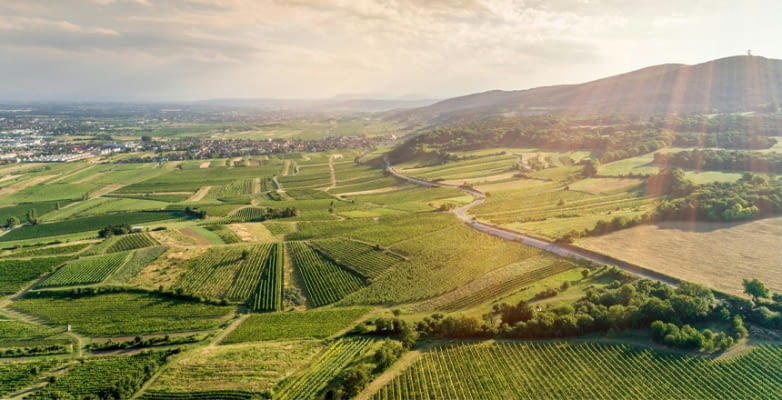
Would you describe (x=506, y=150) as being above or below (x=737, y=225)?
above

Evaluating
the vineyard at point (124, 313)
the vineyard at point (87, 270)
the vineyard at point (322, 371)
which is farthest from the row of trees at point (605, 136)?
the vineyard at point (124, 313)

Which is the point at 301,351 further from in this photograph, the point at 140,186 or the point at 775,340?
the point at 140,186

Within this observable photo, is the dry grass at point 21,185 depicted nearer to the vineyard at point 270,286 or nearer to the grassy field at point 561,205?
the vineyard at point 270,286

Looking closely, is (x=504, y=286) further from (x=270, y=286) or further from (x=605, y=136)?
(x=605, y=136)

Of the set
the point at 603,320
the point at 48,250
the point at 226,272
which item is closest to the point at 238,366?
the point at 226,272

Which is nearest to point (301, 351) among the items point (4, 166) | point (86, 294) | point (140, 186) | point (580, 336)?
point (580, 336)

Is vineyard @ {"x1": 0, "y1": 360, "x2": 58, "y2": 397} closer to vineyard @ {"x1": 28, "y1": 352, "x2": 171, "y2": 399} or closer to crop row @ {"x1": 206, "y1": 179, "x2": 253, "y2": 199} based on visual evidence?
vineyard @ {"x1": 28, "y1": 352, "x2": 171, "y2": 399}
